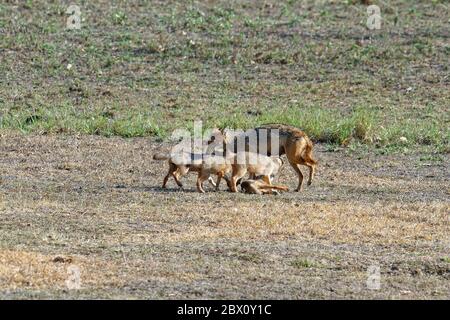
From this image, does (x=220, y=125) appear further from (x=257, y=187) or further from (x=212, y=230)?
(x=212, y=230)

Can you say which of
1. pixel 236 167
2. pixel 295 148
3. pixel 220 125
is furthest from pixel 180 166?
pixel 220 125

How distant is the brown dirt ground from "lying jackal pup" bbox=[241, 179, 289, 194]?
267 millimetres

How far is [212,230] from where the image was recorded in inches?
506

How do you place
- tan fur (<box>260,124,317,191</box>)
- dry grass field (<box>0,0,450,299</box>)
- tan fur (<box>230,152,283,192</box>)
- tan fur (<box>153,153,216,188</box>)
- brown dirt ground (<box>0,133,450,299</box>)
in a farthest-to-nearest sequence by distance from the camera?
tan fur (<box>260,124,317,191</box>)
tan fur (<box>230,152,283,192</box>)
tan fur (<box>153,153,216,188</box>)
dry grass field (<box>0,0,450,299</box>)
brown dirt ground (<box>0,133,450,299</box>)

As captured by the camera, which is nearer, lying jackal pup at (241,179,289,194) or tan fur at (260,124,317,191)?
lying jackal pup at (241,179,289,194)

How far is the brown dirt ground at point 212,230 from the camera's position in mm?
10734

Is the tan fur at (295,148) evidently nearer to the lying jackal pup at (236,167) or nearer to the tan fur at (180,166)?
the lying jackal pup at (236,167)

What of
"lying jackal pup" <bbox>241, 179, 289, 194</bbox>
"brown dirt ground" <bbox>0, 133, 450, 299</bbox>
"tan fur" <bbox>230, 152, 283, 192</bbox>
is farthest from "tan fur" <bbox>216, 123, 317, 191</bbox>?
"lying jackal pup" <bbox>241, 179, 289, 194</bbox>

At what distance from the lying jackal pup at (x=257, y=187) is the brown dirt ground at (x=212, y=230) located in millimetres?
267

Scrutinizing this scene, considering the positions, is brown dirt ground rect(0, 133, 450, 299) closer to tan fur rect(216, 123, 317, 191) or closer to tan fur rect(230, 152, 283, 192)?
tan fur rect(216, 123, 317, 191)

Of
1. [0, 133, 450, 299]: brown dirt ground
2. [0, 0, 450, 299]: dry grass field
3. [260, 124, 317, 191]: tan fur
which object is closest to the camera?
[0, 133, 450, 299]: brown dirt ground

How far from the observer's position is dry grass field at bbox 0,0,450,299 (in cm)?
1121

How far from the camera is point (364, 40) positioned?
25.1 meters
